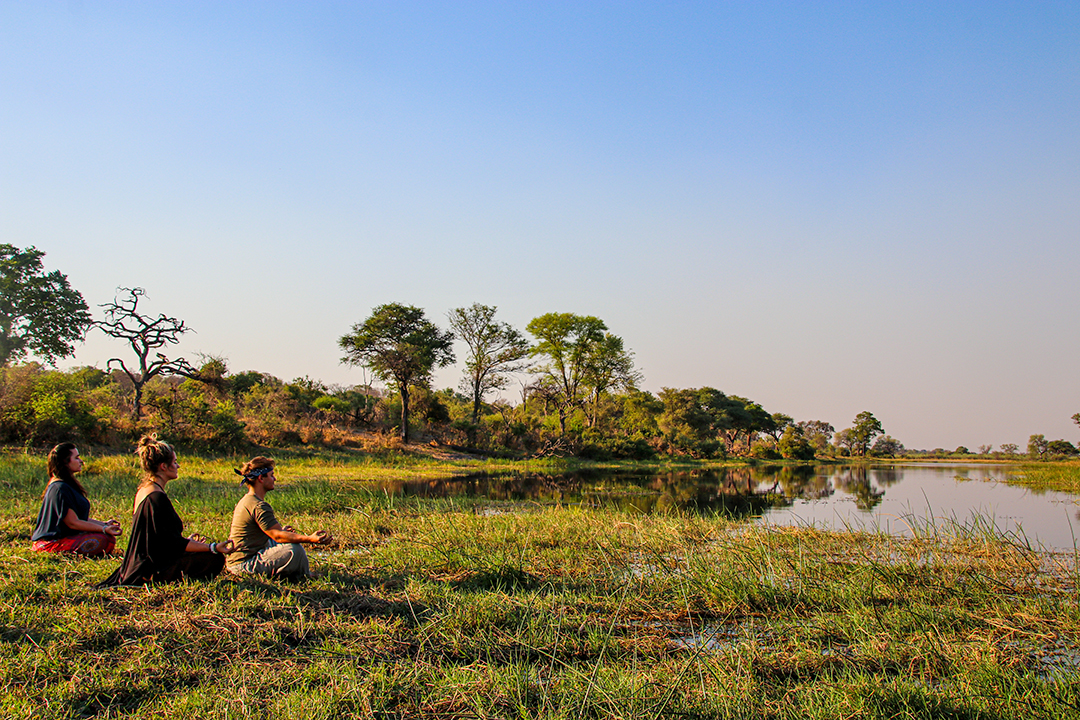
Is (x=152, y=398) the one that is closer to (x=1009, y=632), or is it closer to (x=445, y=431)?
(x=445, y=431)

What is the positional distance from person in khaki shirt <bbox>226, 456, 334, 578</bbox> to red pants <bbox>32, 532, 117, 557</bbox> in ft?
5.65

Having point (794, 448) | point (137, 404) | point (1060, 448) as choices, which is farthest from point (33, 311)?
point (1060, 448)

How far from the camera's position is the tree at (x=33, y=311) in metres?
22.7

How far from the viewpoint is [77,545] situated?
5762 millimetres

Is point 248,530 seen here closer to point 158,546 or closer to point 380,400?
point 158,546

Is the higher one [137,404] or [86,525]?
[137,404]

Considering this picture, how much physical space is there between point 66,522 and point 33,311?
74.7 ft

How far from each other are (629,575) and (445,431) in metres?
29.8

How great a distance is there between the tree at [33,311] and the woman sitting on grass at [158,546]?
2278cm

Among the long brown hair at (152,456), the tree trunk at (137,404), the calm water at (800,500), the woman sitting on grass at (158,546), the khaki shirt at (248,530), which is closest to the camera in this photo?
the woman sitting on grass at (158,546)

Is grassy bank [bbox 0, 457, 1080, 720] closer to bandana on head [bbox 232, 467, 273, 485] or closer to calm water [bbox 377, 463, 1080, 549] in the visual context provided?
bandana on head [bbox 232, 467, 273, 485]

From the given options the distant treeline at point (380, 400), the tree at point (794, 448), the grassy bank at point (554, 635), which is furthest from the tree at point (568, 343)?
the grassy bank at point (554, 635)

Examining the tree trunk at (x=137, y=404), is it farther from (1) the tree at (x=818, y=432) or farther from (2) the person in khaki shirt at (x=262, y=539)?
(1) the tree at (x=818, y=432)

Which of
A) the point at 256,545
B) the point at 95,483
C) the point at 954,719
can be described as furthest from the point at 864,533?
the point at 95,483
